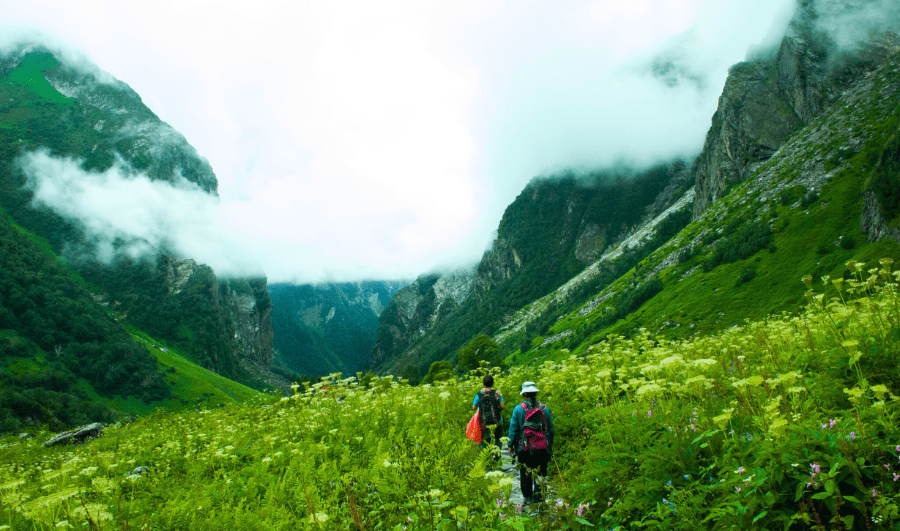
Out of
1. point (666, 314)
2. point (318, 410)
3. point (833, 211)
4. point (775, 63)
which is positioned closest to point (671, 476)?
point (318, 410)

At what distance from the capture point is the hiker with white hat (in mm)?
8133

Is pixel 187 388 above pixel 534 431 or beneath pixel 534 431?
beneath

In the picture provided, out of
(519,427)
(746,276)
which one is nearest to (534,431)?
(519,427)

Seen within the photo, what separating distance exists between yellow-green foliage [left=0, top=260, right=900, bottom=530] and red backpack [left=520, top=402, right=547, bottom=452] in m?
0.75

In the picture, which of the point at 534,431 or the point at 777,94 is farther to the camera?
the point at 777,94

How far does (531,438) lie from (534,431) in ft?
0.52

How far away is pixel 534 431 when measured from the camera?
26.9 feet

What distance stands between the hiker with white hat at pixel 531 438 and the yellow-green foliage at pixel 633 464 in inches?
22.9

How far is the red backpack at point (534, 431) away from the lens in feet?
26.7

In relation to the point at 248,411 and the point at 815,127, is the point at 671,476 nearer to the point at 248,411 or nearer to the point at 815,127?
the point at 248,411

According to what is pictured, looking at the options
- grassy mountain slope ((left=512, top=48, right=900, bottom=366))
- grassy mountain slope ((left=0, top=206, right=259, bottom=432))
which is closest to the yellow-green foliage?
grassy mountain slope ((left=512, top=48, right=900, bottom=366))

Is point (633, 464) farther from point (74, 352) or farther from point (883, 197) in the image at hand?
point (74, 352)

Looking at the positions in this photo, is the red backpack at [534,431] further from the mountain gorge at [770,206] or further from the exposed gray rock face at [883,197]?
the exposed gray rock face at [883,197]

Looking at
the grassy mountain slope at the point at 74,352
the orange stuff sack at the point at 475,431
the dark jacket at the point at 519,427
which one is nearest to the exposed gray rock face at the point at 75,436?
the orange stuff sack at the point at 475,431
